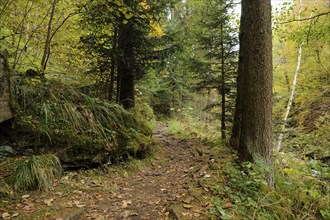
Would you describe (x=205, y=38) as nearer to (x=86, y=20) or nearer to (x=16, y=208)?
(x=86, y=20)

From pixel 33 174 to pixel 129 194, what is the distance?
1.52 m

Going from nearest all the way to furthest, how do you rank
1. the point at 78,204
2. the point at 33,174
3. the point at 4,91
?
the point at 78,204, the point at 33,174, the point at 4,91

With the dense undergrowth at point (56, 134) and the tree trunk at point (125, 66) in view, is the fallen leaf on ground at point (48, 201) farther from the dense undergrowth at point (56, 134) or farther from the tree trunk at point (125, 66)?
the tree trunk at point (125, 66)

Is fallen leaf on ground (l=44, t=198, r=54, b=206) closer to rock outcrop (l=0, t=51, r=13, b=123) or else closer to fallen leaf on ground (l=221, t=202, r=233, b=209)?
rock outcrop (l=0, t=51, r=13, b=123)

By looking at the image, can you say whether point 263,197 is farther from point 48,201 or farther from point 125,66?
point 125,66

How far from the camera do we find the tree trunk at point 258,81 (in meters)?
3.92

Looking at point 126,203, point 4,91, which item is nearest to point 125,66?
point 4,91

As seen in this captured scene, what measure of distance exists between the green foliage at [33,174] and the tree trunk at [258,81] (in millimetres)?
3398

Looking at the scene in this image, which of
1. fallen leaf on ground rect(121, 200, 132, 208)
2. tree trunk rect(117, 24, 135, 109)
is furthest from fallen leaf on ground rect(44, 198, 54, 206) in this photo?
tree trunk rect(117, 24, 135, 109)

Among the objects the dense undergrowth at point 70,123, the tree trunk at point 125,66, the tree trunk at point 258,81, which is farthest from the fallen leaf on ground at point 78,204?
the tree trunk at point 125,66

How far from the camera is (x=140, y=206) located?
337cm

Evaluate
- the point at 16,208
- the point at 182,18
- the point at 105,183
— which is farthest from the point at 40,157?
the point at 182,18

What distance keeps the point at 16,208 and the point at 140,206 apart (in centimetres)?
161

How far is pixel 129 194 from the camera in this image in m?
3.84
